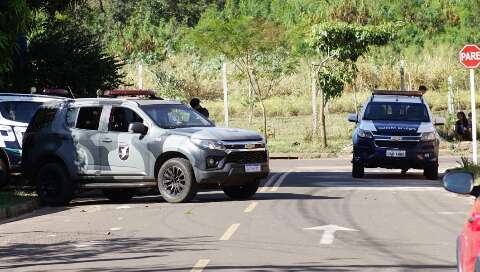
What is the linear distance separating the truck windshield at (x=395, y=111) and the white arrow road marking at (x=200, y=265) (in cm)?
1584

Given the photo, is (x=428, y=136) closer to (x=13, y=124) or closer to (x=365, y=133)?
(x=365, y=133)

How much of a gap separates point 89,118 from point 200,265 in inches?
392

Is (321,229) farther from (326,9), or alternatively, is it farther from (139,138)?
(326,9)

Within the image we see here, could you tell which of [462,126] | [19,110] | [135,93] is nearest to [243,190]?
[135,93]

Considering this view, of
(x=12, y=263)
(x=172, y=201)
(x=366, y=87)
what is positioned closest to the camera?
(x=12, y=263)

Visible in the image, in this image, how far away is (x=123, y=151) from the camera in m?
21.7

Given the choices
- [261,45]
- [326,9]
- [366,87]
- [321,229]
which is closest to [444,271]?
[321,229]

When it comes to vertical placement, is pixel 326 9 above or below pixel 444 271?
above

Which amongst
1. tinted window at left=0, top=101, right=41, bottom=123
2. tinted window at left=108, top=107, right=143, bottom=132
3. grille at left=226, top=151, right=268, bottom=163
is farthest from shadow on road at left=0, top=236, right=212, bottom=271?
tinted window at left=0, top=101, right=41, bottom=123

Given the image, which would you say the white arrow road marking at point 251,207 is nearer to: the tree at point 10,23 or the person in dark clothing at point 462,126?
the tree at point 10,23

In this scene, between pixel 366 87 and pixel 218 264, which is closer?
pixel 218 264

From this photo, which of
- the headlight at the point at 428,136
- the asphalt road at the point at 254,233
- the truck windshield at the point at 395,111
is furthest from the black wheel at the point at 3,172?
the headlight at the point at 428,136

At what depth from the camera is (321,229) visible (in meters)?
16.5

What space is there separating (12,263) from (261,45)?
102 feet
